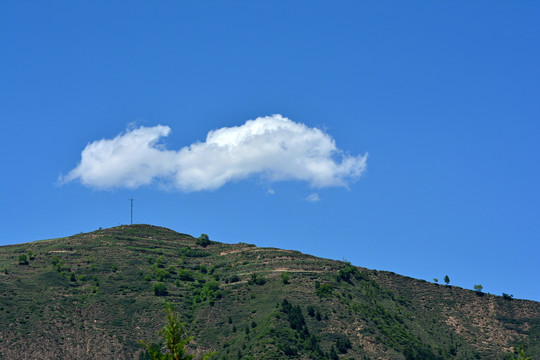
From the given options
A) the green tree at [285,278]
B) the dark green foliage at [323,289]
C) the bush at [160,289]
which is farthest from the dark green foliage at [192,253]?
the dark green foliage at [323,289]

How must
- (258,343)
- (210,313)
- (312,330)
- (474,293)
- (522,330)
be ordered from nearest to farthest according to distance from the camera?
1. (258,343)
2. (312,330)
3. (210,313)
4. (522,330)
5. (474,293)

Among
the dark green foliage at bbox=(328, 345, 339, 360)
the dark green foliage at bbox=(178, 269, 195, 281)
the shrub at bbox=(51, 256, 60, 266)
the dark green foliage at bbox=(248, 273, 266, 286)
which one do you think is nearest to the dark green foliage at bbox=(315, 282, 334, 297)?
the dark green foliage at bbox=(248, 273, 266, 286)

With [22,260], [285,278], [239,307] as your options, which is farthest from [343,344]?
[22,260]

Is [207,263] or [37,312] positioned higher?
[207,263]

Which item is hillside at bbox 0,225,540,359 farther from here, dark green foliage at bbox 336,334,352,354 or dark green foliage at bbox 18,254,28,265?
dark green foliage at bbox 18,254,28,265

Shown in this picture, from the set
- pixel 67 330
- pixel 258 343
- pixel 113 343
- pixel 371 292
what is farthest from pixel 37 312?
pixel 371 292

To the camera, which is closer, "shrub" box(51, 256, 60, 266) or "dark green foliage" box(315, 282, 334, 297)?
"dark green foliage" box(315, 282, 334, 297)

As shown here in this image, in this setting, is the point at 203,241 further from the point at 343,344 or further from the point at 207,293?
the point at 343,344

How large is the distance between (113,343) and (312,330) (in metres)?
30.9

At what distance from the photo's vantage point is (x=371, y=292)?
13175 cm

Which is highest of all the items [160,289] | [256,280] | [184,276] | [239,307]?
[184,276]

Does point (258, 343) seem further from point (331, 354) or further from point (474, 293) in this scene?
point (474, 293)

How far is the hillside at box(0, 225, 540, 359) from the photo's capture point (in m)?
106

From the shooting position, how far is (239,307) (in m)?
121
